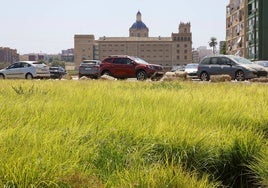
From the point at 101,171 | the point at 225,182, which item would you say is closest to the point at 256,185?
the point at 225,182

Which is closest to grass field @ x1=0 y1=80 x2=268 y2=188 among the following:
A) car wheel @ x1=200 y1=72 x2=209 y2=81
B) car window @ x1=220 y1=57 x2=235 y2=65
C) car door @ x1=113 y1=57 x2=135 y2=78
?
car window @ x1=220 y1=57 x2=235 y2=65

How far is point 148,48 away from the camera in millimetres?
162875

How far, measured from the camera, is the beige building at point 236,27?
3078 inches

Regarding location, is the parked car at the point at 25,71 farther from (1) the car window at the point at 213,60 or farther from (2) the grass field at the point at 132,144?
(2) the grass field at the point at 132,144

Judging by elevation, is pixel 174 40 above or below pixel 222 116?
above

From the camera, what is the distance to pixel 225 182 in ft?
18.4

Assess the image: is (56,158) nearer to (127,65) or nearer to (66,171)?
(66,171)

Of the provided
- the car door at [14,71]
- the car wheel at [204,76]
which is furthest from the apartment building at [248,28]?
the car door at [14,71]

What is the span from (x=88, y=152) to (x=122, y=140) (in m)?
0.73

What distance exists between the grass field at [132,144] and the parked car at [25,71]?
2355cm

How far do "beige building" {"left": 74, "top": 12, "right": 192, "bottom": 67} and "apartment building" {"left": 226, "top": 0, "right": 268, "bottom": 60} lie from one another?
63.2 metres

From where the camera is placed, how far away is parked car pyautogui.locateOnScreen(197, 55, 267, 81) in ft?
77.8

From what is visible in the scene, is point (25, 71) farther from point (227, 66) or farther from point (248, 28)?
point (248, 28)

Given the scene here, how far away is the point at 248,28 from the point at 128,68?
51.4m
